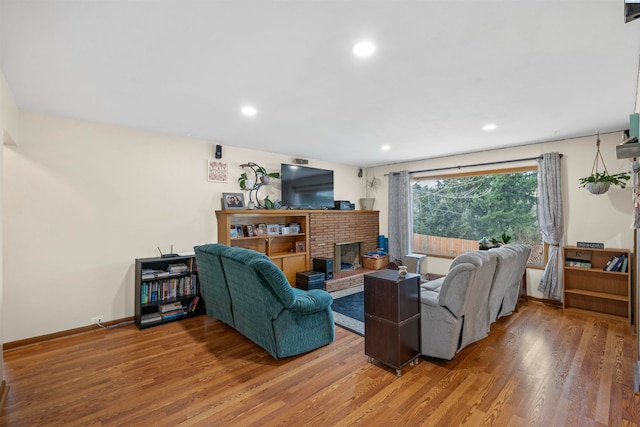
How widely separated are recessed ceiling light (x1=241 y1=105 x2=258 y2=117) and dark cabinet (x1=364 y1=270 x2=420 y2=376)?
204cm

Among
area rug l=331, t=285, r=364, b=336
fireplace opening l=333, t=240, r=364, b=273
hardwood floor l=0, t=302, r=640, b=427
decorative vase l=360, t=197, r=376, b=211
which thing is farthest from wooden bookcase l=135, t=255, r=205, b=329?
decorative vase l=360, t=197, r=376, b=211

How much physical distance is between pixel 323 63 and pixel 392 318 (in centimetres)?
206

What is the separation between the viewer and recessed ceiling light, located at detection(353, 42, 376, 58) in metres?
1.83

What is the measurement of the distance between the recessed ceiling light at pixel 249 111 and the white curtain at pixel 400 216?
3813 mm

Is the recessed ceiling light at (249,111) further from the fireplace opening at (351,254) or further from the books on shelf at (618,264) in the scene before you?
the books on shelf at (618,264)

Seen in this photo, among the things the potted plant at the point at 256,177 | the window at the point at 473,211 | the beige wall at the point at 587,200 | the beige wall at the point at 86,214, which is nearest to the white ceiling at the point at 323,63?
the beige wall at the point at 86,214

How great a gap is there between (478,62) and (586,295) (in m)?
3.79

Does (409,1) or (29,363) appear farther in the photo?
(29,363)

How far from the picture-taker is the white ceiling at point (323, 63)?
5.11 ft

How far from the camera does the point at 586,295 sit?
3902 mm

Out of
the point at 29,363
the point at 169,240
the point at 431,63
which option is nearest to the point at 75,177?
the point at 169,240

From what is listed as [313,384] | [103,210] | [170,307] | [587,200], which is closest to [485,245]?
[587,200]

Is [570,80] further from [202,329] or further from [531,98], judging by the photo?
[202,329]

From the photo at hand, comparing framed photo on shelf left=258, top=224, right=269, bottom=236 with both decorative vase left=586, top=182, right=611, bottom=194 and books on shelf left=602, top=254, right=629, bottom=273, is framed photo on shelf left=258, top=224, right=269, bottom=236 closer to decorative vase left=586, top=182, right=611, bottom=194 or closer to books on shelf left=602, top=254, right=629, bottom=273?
decorative vase left=586, top=182, right=611, bottom=194
